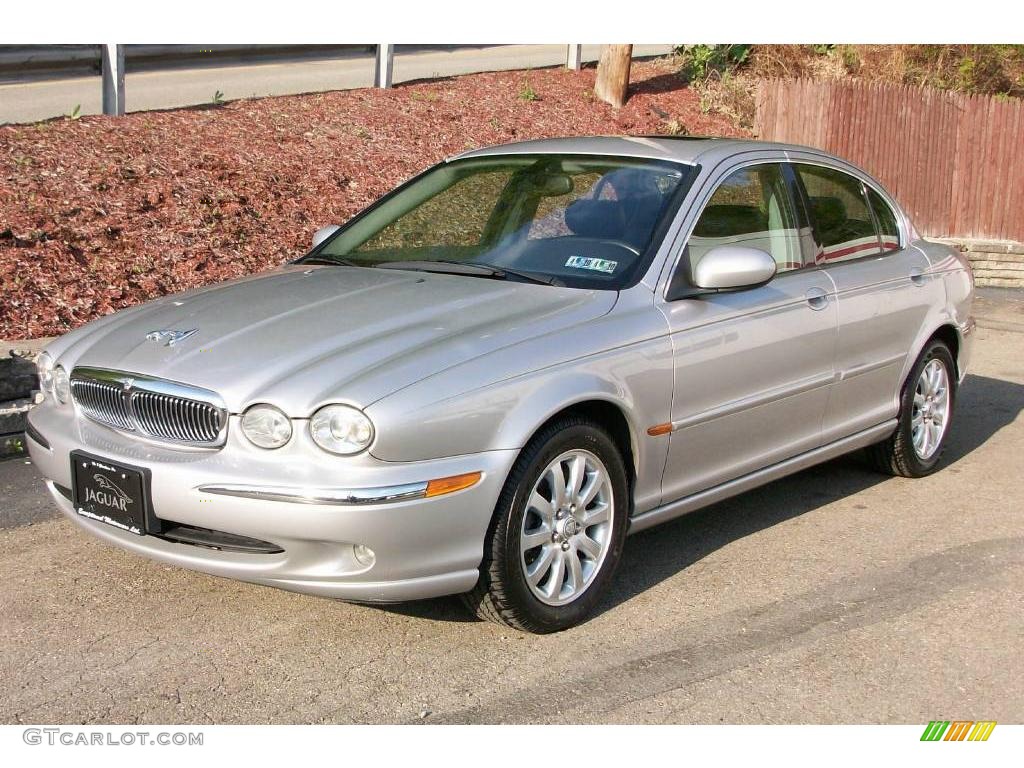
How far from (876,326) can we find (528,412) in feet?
8.16

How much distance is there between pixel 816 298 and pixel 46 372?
322cm

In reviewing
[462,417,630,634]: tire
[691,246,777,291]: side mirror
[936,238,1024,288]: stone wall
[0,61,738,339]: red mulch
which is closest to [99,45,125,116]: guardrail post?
[0,61,738,339]: red mulch

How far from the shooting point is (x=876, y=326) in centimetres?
603

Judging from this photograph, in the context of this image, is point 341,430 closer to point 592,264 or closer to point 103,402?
point 103,402

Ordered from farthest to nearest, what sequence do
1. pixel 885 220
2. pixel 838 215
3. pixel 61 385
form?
pixel 885 220 → pixel 838 215 → pixel 61 385

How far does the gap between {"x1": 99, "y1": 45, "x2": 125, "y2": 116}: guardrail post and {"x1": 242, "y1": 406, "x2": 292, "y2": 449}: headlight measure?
8.09 meters

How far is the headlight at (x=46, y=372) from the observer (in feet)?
15.7

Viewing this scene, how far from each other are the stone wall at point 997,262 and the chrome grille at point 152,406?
12.5m

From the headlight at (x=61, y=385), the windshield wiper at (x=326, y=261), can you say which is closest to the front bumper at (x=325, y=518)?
the headlight at (x=61, y=385)

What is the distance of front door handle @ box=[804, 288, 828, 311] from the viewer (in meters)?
5.57

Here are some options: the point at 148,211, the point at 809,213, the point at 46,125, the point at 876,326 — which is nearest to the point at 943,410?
the point at 876,326

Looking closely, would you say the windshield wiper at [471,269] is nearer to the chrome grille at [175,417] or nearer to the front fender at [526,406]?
Answer: the front fender at [526,406]

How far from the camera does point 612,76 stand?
48.9 ft

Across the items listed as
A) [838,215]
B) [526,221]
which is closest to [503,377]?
[526,221]
